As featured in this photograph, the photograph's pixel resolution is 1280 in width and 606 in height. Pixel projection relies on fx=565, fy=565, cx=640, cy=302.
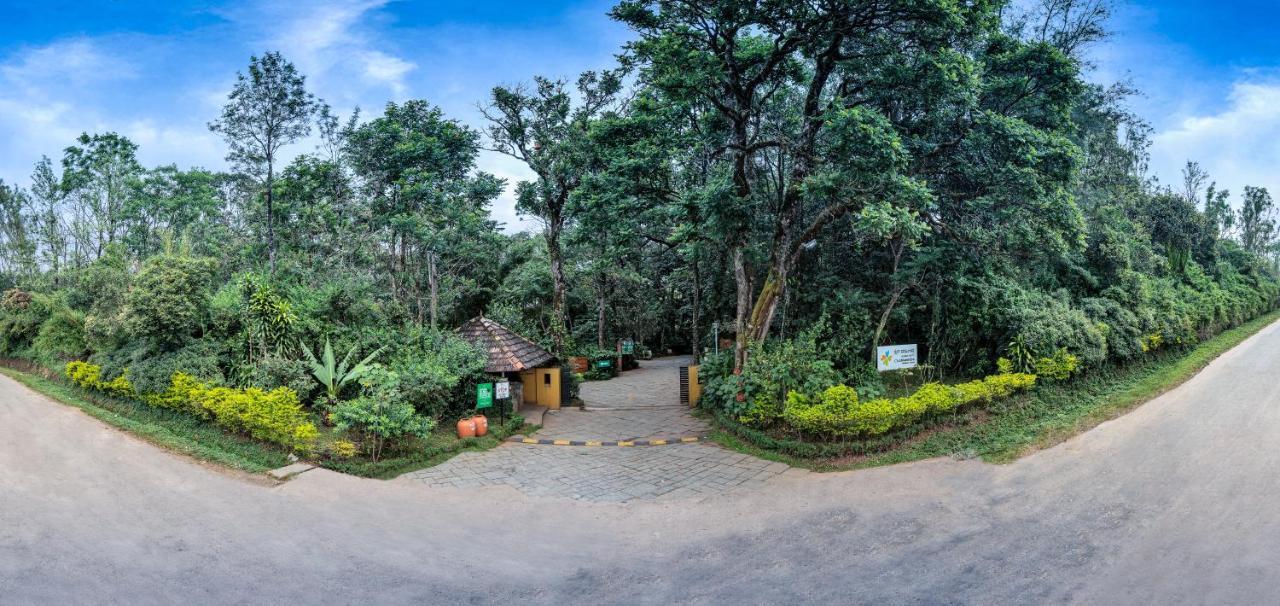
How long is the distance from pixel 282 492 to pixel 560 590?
4.90 meters

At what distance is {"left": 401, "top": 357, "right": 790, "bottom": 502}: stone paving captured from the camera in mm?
8000

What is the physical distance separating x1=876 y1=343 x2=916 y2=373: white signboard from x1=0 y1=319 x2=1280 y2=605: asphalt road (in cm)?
279

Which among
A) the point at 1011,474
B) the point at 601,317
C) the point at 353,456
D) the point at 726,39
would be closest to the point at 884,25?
the point at 726,39

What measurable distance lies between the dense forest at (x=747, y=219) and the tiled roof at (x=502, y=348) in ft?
2.28

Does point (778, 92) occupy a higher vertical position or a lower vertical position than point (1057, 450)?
higher

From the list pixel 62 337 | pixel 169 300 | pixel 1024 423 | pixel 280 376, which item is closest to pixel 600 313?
pixel 280 376

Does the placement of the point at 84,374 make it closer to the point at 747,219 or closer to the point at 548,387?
the point at 548,387

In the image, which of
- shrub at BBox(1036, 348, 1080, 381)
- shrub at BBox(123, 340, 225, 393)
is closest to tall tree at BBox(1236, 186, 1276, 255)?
shrub at BBox(1036, 348, 1080, 381)

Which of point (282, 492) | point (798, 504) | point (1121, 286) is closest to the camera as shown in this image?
point (798, 504)

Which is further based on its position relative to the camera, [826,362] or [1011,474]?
[826,362]

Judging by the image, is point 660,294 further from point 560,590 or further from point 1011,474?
point 560,590

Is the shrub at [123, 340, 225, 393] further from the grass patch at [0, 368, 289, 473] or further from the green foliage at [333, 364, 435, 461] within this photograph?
the green foliage at [333, 364, 435, 461]

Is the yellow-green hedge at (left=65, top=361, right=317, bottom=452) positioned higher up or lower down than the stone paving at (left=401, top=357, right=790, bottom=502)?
higher up

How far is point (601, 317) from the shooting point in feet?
74.9
